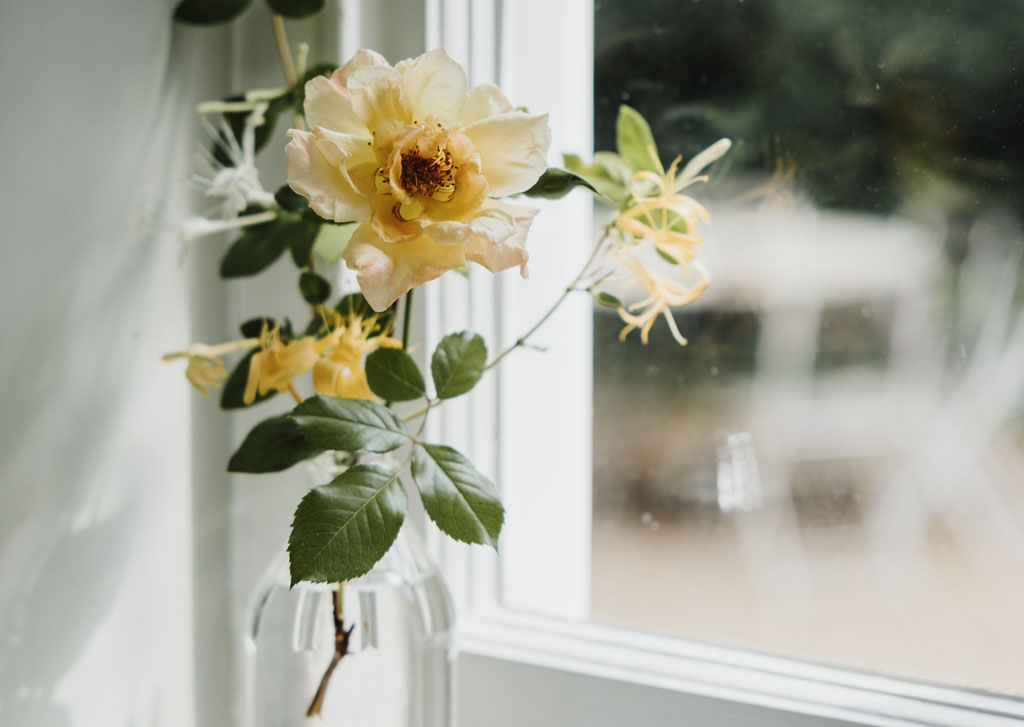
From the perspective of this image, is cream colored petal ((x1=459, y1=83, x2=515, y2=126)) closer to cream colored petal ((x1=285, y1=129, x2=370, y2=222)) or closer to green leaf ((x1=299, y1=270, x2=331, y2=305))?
cream colored petal ((x1=285, y1=129, x2=370, y2=222))

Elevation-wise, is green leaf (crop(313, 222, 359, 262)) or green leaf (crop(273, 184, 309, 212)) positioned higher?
green leaf (crop(273, 184, 309, 212))

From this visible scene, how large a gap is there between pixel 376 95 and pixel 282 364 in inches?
8.0

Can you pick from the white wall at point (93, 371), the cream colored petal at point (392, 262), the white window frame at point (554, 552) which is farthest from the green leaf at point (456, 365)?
the white wall at point (93, 371)

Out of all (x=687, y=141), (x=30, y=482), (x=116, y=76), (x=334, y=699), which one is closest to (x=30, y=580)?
(x=30, y=482)

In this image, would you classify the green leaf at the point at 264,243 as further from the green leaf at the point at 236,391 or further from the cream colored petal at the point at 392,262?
the cream colored petal at the point at 392,262

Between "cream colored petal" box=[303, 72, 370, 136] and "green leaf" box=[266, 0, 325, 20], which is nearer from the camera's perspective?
"cream colored petal" box=[303, 72, 370, 136]

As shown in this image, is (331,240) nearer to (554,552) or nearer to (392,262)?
(392,262)

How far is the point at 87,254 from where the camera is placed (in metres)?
0.68

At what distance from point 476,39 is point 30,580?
572 millimetres

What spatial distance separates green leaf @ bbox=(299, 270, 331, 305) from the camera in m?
0.62

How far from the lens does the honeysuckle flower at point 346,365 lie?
1.81ft

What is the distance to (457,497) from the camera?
49cm

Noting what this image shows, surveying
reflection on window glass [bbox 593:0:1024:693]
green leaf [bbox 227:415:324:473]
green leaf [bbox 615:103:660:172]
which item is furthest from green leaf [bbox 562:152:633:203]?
green leaf [bbox 227:415:324:473]

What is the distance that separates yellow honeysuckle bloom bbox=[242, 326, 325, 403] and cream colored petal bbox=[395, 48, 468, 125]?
185mm
